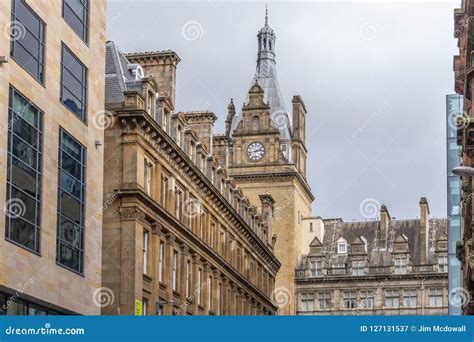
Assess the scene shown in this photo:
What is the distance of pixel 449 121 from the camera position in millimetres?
84562

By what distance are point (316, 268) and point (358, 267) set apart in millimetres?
4378

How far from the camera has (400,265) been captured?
116125 mm

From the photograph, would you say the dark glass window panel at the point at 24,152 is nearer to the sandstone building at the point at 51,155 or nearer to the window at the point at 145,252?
the sandstone building at the point at 51,155

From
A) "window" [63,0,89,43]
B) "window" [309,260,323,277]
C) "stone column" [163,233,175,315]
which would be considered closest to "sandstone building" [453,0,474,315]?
"stone column" [163,233,175,315]

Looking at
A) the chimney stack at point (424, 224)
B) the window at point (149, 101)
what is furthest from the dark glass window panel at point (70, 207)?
the chimney stack at point (424, 224)

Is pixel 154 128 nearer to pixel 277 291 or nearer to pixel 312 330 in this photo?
pixel 312 330

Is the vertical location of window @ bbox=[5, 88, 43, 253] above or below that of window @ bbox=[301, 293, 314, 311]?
below

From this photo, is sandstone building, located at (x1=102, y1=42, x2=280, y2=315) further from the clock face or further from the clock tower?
the clock face

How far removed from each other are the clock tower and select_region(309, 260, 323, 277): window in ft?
5.56

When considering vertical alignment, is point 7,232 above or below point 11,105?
below

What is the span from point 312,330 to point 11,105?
18.3 m

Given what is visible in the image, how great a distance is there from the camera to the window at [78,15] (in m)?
44.0

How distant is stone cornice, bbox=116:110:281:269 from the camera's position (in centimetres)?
5325

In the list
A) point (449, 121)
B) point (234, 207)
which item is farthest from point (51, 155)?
point (449, 121)
